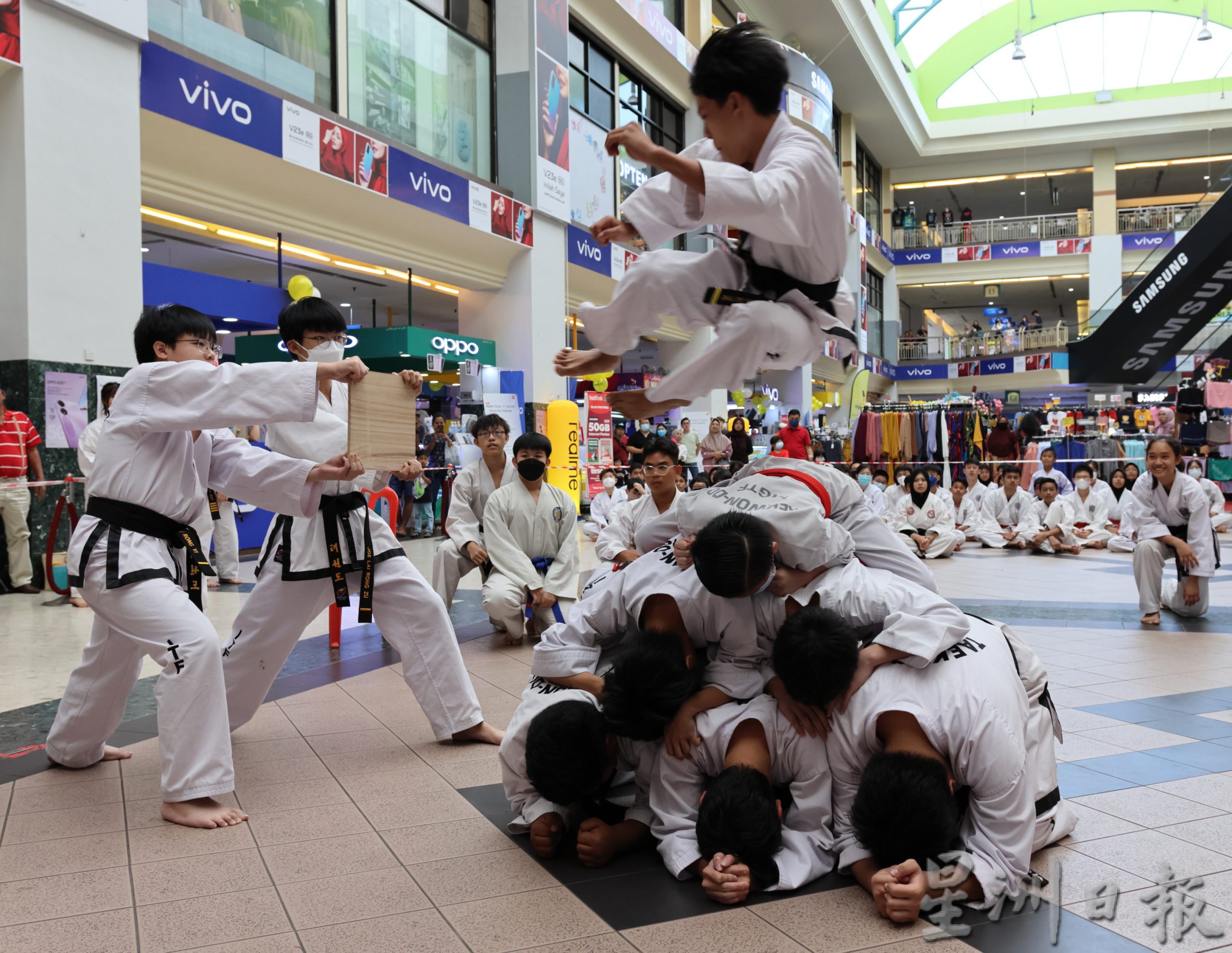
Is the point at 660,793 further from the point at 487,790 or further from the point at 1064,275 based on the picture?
the point at 1064,275

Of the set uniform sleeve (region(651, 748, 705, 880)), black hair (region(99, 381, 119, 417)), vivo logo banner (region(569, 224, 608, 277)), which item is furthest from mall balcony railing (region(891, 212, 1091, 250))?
uniform sleeve (region(651, 748, 705, 880))

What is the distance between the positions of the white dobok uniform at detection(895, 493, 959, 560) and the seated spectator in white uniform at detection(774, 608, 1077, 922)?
7907mm

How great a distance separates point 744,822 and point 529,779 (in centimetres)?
57

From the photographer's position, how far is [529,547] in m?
5.33

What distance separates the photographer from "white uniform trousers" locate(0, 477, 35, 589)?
241 inches

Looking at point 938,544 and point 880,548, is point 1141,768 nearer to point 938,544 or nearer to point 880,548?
point 880,548

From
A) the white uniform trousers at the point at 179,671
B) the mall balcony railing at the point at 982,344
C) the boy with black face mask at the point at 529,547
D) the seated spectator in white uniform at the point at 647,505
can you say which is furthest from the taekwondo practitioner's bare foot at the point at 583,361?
the mall balcony railing at the point at 982,344

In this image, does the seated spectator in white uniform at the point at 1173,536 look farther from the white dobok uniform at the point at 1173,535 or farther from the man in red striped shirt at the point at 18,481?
the man in red striped shirt at the point at 18,481

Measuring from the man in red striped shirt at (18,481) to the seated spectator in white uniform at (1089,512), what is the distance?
32.2 feet

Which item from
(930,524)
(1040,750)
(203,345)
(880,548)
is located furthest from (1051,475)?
(203,345)

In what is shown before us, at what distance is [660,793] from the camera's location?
2.37m

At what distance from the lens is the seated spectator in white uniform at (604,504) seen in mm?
10164

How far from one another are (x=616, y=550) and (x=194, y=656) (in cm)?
301

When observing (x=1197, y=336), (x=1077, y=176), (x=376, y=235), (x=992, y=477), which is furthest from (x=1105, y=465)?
(x=1077, y=176)
